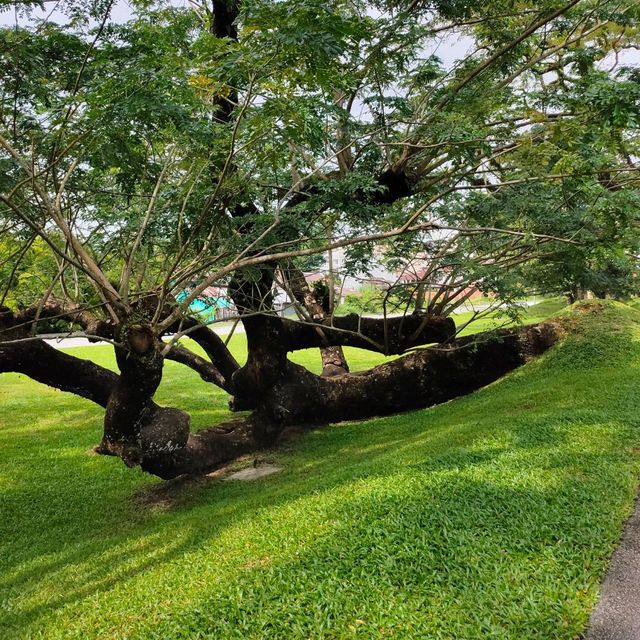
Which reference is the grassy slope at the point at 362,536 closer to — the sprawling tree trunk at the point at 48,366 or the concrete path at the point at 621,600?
the concrete path at the point at 621,600

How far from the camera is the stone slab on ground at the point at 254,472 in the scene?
5.55 meters

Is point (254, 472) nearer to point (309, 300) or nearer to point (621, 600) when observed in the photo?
point (309, 300)

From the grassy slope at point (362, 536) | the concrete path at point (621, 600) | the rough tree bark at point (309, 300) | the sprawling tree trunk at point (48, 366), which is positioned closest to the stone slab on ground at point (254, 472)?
the grassy slope at point (362, 536)

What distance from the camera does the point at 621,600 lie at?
228 cm

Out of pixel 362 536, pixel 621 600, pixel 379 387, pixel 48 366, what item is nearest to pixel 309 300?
pixel 379 387

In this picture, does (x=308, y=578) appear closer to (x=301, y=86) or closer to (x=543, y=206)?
(x=301, y=86)

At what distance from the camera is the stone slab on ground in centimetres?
555

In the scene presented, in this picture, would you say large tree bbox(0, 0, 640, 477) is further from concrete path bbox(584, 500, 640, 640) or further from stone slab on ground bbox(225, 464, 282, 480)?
concrete path bbox(584, 500, 640, 640)

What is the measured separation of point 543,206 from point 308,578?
463 centimetres

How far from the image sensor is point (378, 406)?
7.34m

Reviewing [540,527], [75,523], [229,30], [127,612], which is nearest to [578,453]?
[540,527]

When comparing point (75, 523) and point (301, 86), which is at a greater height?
point (301, 86)

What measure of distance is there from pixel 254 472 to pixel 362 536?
3123 mm

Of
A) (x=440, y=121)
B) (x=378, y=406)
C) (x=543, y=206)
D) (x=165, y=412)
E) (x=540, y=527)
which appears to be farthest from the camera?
(x=378, y=406)
